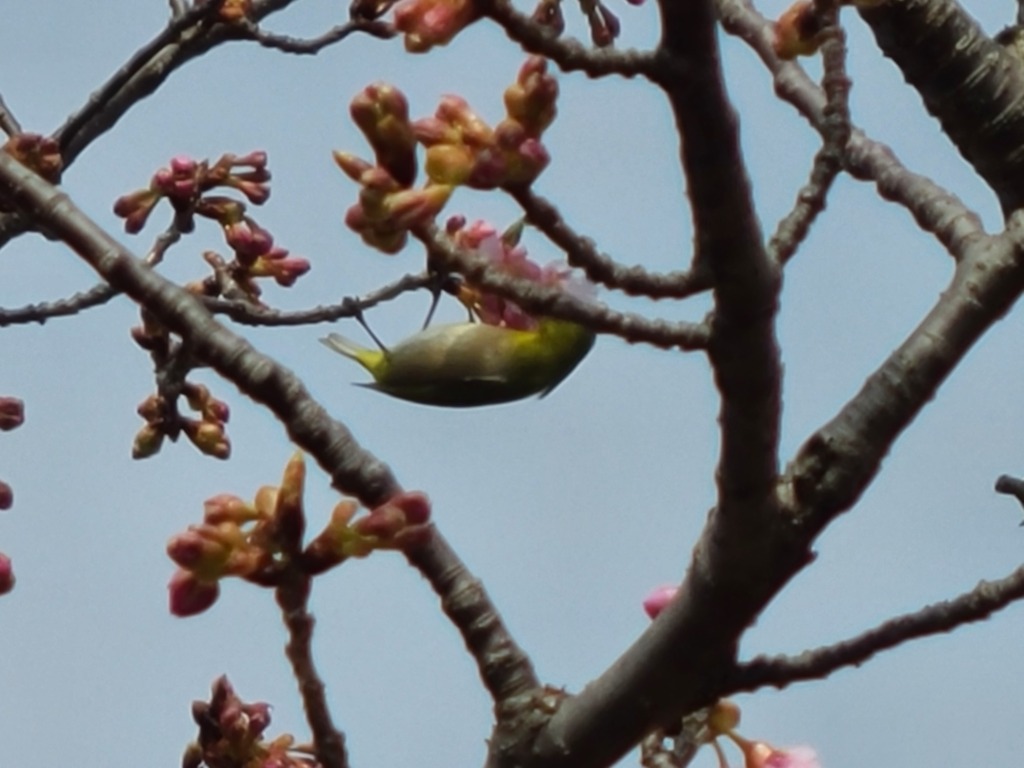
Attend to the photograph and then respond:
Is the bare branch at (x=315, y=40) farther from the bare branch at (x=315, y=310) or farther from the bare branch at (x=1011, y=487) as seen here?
the bare branch at (x=1011, y=487)

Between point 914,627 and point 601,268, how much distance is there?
23.5 inches

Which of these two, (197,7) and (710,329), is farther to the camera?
(197,7)

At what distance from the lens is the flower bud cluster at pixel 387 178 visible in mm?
1698

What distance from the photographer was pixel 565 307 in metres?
1.81

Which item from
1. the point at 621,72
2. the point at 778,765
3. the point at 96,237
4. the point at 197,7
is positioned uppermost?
the point at 197,7

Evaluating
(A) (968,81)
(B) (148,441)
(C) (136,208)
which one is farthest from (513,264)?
(C) (136,208)

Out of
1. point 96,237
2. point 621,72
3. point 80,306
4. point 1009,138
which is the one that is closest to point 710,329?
point 621,72

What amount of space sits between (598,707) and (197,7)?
2733 millimetres

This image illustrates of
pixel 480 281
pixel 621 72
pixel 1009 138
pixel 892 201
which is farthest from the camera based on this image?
pixel 892 201

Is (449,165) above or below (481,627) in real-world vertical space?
above

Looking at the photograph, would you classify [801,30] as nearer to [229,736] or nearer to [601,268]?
[601,268]

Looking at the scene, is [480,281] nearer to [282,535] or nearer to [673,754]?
[282,535]

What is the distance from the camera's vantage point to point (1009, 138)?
8.92ft

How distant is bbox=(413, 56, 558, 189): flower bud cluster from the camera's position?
1.72 m
